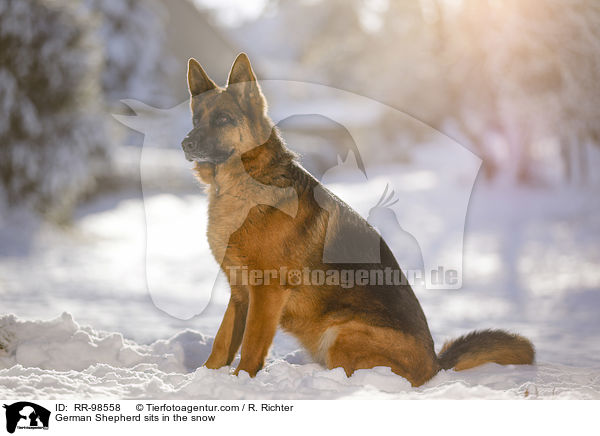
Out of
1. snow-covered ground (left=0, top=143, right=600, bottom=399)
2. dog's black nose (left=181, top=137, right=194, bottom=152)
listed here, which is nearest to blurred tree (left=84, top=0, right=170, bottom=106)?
snow-covered ground (left=0, top=143, right=600, bottom=399)

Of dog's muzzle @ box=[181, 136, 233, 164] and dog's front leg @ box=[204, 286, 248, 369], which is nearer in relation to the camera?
dog's muzzle @ box=[181, 136, 233, 164]

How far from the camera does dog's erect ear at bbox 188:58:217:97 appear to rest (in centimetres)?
357

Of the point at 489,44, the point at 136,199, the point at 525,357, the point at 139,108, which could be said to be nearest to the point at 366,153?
the point at 489,44

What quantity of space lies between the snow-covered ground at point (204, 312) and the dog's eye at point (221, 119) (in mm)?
1615

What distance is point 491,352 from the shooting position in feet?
11.8

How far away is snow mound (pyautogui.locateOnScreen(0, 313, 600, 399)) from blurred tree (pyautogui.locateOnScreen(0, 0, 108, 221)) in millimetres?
5454

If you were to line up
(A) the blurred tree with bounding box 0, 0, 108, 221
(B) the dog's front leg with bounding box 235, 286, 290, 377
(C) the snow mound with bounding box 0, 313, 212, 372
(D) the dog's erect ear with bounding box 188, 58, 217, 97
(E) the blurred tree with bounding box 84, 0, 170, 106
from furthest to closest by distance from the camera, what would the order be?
(E) the blurred tree with bounding box 84, 0, 170, 106 → (A) the blurred tree with bounding box 0, 0, 108, 221 → (C) the snow mound with bounding box 0, 313, 212, 372 → (D) the dog's erect ear with bounding box 188, 58, 217, 97 → (B) the dog's front leg with bounding box 235, 286, 290, 377

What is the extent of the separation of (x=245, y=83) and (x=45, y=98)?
23.2 ft

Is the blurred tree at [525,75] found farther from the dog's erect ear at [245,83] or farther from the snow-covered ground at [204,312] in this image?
the dog's erect ear at [245,83]

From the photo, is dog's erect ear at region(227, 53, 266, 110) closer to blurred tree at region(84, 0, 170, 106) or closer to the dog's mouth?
the dog's mouth

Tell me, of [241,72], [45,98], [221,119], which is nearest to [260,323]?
[221,119]

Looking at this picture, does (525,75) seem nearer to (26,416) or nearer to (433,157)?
(433,157)

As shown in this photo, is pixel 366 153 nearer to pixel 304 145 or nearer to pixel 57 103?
pixel 304 145

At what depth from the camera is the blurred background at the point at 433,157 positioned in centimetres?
656
